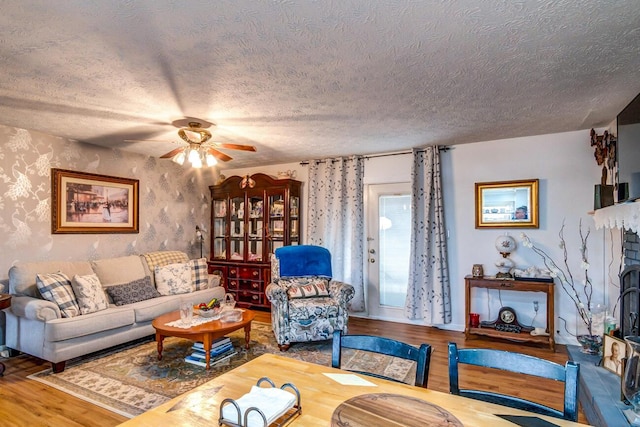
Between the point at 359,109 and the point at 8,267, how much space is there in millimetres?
3861

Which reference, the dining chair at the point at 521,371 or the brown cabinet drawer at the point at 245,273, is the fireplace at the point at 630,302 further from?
the brown cabinet drawer at the point at 245,273

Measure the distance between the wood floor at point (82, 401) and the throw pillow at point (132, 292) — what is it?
0.82 m

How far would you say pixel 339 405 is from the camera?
1.09 meters

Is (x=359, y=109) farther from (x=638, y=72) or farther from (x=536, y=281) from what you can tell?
(x=536, y=281)

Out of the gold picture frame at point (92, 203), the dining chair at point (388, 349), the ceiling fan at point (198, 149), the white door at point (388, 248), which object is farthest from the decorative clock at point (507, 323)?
the gold picture frame at point (92, 203)

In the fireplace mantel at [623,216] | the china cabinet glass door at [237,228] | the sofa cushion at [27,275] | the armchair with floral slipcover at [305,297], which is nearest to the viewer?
the fireplace mantel at [623,216]

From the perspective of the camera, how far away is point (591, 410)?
7.04ft

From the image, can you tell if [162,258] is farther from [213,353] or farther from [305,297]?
[305,297]

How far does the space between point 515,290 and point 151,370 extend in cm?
378

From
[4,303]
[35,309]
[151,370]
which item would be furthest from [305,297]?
[4,303]

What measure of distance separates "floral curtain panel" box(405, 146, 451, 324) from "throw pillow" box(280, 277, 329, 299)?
1.19 metres

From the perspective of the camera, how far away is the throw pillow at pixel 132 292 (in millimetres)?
3785

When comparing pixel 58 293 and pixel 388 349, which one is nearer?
pixel 388 349

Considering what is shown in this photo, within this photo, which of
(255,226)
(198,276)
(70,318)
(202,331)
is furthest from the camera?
(255,226)
